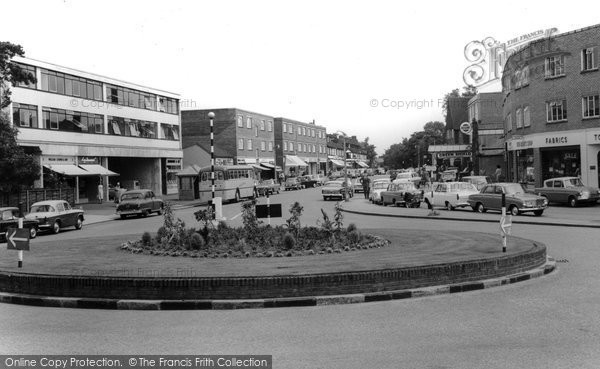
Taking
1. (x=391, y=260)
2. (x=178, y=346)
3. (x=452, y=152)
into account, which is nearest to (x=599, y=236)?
(x=391, y=260)

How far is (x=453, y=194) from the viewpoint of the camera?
31.2m

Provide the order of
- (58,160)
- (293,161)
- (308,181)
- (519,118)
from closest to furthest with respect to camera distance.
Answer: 1. (519,118)
2. (58,160)
3. (308,181)
4. (293,161)

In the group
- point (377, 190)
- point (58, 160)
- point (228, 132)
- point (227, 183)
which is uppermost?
point (228, 132)

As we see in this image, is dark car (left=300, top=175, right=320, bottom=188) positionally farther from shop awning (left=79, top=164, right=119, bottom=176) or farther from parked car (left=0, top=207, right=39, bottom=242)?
parked car (left=0, top=207, right=39, bottom=242)

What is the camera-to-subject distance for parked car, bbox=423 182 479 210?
30.9m

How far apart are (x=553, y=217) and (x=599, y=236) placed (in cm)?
733

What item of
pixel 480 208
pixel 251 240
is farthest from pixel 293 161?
pixel 251 240

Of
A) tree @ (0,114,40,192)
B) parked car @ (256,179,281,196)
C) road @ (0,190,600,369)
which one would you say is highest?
tree @ (0,114,40,192)

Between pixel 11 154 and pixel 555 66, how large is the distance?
32.6 m

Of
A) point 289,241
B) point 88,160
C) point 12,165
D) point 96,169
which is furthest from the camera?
point 88,160

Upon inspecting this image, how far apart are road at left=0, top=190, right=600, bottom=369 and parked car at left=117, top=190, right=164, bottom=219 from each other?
80.0ft

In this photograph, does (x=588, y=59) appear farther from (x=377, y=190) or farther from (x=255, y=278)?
(x=255, y=278)

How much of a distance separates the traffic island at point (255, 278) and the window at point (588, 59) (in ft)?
90.1

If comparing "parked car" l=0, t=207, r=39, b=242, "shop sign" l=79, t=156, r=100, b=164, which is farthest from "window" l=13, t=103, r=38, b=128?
"parked car" l=0, t=207, r=39, b=242
